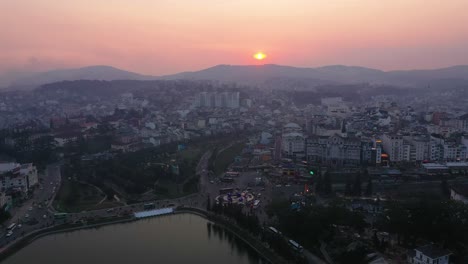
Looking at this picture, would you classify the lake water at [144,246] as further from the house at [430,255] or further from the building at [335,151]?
the building at [335,151]

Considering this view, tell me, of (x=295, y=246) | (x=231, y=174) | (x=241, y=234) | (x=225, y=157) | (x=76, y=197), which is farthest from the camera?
(x=225, y=157)

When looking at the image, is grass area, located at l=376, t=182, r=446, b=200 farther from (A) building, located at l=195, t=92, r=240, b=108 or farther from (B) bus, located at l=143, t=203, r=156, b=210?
(A) building, located at l=195, t=92, r=240, b=108

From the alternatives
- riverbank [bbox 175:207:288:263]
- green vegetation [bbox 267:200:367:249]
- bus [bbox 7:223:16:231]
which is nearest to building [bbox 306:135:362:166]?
riverbank [bbox 175:207:288:263]

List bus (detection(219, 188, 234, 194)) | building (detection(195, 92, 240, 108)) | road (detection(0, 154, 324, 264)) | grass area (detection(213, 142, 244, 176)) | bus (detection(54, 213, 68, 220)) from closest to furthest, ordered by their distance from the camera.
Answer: road (detection(0, 154, 324, 264)), bus (detection(54, 213, 68, 220)), bus (detection(219, 188, 234, 194)), grass area (detection(213, 142, 244, 176)), building (detection(195, 92, 240, 108))

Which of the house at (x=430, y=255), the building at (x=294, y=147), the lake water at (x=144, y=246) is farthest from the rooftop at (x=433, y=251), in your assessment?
the building at (x=294, y=147)

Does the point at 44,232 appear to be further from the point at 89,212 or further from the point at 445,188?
the point at 445,188

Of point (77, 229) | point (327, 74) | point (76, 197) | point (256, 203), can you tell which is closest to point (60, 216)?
point (77, 229)
